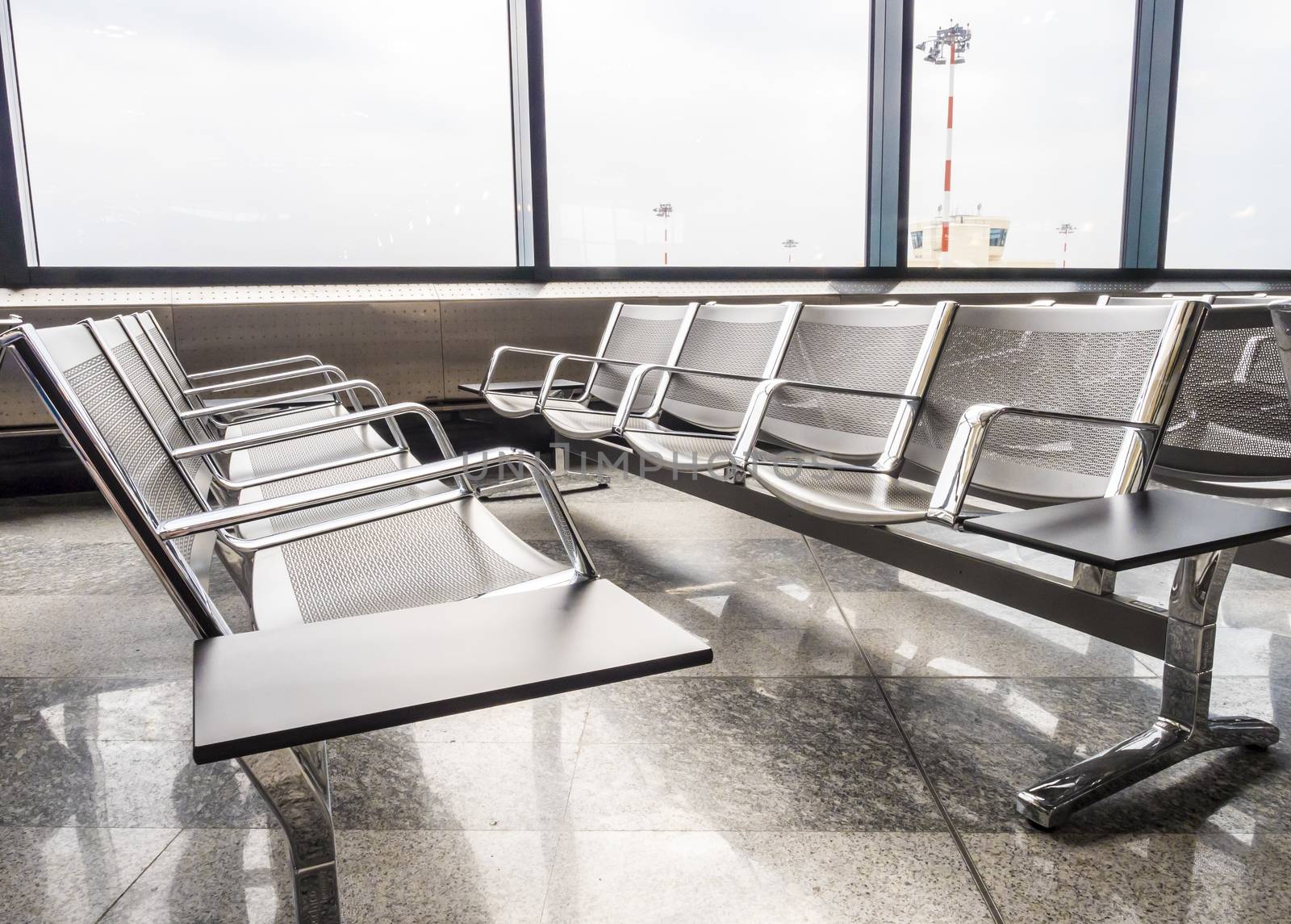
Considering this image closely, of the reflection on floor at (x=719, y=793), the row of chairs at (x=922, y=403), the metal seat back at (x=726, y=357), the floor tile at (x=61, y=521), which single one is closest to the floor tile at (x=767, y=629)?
the reflection on floor at (x=719, y=793)

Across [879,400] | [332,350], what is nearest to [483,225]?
[332,350]

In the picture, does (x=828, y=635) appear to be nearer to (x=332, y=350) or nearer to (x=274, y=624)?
(x=274, y=624)

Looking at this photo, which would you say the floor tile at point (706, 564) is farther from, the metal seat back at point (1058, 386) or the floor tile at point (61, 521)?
the floor tile at point (61, 521)

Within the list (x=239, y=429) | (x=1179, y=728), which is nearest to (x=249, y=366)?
(x=239, y=429)

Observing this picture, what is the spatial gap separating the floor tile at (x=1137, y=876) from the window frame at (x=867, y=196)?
4.15 meters

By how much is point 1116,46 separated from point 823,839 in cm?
613

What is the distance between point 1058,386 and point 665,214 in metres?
3.65

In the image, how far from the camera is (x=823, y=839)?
1212 millimetres

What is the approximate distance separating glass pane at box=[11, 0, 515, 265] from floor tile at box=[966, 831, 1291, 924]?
14.0 feet

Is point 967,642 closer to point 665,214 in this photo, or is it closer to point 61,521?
point 61,521

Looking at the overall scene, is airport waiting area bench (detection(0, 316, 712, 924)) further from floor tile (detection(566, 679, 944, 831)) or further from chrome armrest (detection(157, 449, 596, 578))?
floor tile (detection(566, 679, 944, 831))

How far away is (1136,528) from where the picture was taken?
1093 millimetres

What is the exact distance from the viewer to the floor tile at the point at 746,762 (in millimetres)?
1274

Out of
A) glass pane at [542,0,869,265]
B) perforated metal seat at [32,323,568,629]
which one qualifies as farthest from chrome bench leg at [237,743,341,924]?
glass pane at [542,0,869,265]
